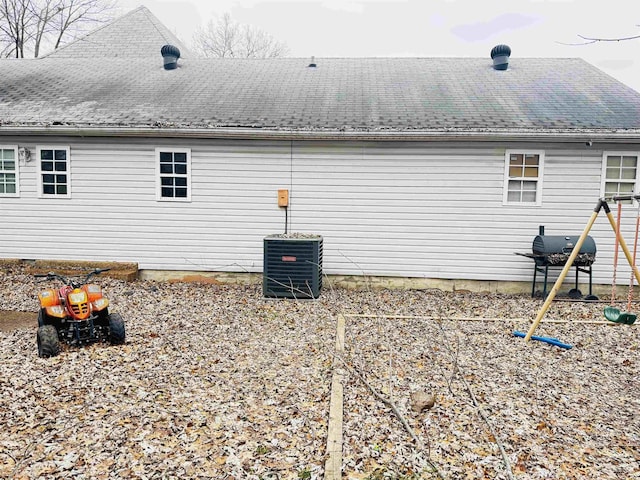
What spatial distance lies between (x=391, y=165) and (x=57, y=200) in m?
6.72

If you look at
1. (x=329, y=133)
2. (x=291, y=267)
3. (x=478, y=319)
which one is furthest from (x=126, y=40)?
(x=478, y=319)

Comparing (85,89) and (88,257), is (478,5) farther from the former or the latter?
(88,257)

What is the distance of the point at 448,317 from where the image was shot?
6.70 meters

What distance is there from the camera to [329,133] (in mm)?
8234

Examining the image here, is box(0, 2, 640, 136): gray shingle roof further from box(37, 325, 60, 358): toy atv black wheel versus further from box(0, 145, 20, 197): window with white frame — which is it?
box(37, 325, 60, 358): toy atv black wheel

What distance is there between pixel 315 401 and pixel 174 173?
643cm

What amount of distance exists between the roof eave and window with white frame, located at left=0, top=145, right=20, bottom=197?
388mm

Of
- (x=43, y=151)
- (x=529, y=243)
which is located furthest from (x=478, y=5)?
(x=43, y=151)

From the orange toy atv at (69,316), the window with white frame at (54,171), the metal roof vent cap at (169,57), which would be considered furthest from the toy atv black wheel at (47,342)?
the metal roof vent cap at (169,57)

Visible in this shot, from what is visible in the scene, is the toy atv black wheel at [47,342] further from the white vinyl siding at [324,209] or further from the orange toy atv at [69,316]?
the white vinyl siding at [324,209]

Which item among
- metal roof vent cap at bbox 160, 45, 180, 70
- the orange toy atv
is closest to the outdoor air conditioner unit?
the orange toy atv

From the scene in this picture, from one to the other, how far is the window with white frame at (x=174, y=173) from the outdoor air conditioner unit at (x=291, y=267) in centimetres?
237

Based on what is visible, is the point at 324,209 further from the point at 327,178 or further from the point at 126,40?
the point at 126,40

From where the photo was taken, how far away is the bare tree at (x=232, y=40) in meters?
31.8
